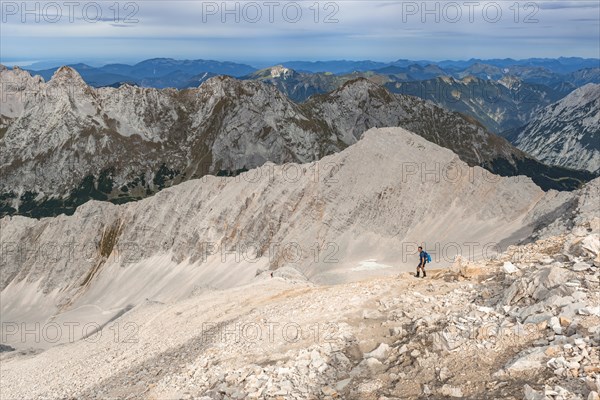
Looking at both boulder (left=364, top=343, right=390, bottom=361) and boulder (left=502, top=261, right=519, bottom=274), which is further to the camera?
boulder (left=502, top=261, right=519, bottom=274)

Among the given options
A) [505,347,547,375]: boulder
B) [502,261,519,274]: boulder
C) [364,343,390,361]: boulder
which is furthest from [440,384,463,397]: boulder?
[502,261,519,274]: boulder

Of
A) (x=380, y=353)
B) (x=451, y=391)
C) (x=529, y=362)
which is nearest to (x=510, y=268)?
(x=380, y=353)

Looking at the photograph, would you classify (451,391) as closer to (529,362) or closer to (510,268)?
(529,362)

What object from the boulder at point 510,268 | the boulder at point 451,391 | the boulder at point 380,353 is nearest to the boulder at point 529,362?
the boulder at point 451,391

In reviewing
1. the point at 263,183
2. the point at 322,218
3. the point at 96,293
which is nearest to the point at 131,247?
the point at 96,293

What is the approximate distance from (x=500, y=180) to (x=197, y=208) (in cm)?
→ 6767

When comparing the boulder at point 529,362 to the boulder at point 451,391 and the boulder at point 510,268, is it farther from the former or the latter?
the boulder at point 510,268

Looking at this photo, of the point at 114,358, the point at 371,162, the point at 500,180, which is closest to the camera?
the point at 114,358

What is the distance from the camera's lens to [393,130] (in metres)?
116

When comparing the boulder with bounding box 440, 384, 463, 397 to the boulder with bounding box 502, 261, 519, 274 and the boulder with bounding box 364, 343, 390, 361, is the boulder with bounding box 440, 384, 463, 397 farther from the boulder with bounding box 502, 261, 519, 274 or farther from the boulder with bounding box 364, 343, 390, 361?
the boulder with bounding box 502, 261, 519, 274

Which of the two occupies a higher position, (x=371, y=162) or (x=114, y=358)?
(x=371, y=162)

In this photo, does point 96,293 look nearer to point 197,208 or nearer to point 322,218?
point 197,208

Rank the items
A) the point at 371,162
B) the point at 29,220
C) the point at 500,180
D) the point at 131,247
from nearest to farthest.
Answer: the point at 500,180 < the point at 371,162 < the point at 131,247 < the point at 29,220

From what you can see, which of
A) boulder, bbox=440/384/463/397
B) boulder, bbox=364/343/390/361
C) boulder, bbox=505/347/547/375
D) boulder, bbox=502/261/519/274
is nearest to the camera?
boulder, bbox=505/347/547/375
